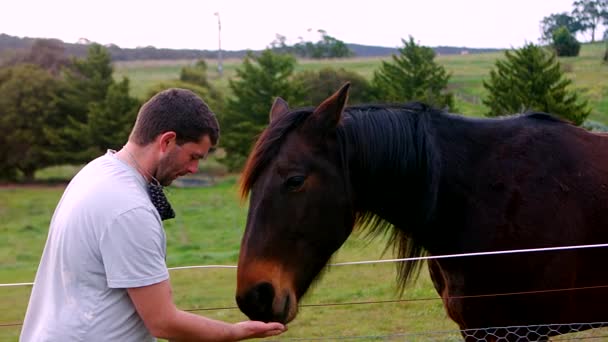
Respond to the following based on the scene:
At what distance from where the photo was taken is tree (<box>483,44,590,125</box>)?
2566cm

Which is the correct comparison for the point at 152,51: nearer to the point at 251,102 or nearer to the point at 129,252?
the point at 251,102

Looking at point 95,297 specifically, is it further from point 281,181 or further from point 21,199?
point 21,199

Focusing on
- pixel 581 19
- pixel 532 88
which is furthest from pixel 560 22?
pixel 532 88

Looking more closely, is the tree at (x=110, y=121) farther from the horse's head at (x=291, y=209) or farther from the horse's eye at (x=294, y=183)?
the horse's eye at (x=294, y=183)

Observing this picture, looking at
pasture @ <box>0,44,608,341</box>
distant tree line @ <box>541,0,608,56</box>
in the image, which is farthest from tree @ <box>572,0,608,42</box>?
pasture @ <box>0,44,608,341</box>

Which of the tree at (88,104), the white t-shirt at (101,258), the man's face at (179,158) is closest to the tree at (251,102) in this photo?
the tree at (88,104)

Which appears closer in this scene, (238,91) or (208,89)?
(238,91)

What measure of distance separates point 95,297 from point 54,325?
6.8 inches

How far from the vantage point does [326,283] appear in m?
10.7

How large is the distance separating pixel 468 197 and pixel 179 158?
1.53 metres

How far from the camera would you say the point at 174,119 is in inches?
94.5

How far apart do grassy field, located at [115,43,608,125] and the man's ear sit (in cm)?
3416

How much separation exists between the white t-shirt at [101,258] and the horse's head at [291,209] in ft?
2.10

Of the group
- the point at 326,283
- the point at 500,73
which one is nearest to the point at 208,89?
the point at 500,73
